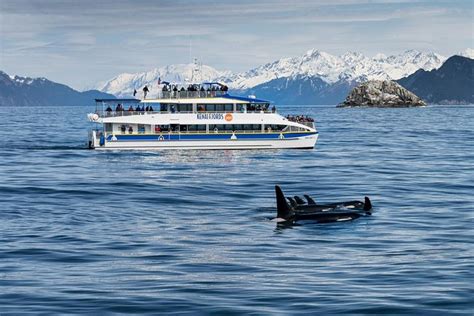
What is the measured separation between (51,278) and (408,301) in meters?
12.0

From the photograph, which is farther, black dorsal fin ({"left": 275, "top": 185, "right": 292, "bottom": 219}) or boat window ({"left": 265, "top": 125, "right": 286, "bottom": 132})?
boat window ({"left": 265, "top": 125, "right": 286, "bottom": 132})

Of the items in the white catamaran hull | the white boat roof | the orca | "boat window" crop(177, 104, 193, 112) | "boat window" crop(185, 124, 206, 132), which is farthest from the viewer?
"boat window" crop(185, 124, 206, 132)

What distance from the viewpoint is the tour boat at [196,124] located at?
9738cm

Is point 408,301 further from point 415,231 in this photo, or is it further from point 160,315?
point 415,231

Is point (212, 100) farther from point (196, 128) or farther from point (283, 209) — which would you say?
point (283, 209)

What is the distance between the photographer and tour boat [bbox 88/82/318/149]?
97375mm

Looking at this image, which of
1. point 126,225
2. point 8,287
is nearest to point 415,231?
point 126,225

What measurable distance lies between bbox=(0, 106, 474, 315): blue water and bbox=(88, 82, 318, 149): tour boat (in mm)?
21902

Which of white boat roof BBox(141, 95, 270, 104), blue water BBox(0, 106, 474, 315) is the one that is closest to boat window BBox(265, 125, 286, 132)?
white boat roof BBox(141, 95, 270, 104)

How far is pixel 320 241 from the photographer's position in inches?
1441

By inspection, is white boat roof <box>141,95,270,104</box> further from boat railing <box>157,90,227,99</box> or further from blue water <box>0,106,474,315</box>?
blue water <box>0,106,474,315</box>

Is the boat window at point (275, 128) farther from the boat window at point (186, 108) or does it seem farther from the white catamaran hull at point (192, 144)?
the boat window at point (186, 108)

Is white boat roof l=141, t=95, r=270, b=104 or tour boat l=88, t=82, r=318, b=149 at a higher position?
white boat roof l=141, t=95, r=270, b=104

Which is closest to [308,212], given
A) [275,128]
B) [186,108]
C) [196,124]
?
[196,124]
